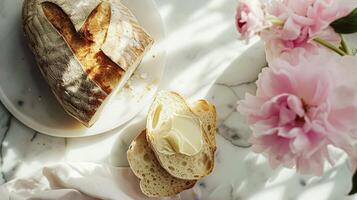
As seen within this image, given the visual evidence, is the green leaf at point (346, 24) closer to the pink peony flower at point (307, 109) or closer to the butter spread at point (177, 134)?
the pink peony flower at point (307, 109)

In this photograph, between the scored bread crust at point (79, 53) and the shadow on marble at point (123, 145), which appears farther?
the shadow on marble at point (123, 145)

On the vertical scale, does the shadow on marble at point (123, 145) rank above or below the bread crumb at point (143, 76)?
below

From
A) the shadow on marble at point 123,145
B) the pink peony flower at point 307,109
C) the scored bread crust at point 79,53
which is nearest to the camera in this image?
the pink peony flower at point 307,109

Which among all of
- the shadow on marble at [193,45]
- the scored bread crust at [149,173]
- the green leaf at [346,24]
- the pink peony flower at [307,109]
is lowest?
the scored bread crust at [149,173]

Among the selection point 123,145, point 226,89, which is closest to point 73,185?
point 123,145

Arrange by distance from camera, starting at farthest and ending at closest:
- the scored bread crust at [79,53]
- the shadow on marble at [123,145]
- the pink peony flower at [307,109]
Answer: the shadow on marble at [123,145]
the scored bread crust at [79,53]
the pink peony flower at [307,109]

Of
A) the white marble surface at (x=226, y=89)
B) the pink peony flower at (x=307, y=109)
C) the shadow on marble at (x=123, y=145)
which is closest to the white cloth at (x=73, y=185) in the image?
the shadow on marble at (x=123, y=145)

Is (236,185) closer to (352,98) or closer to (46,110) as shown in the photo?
(46,110)
